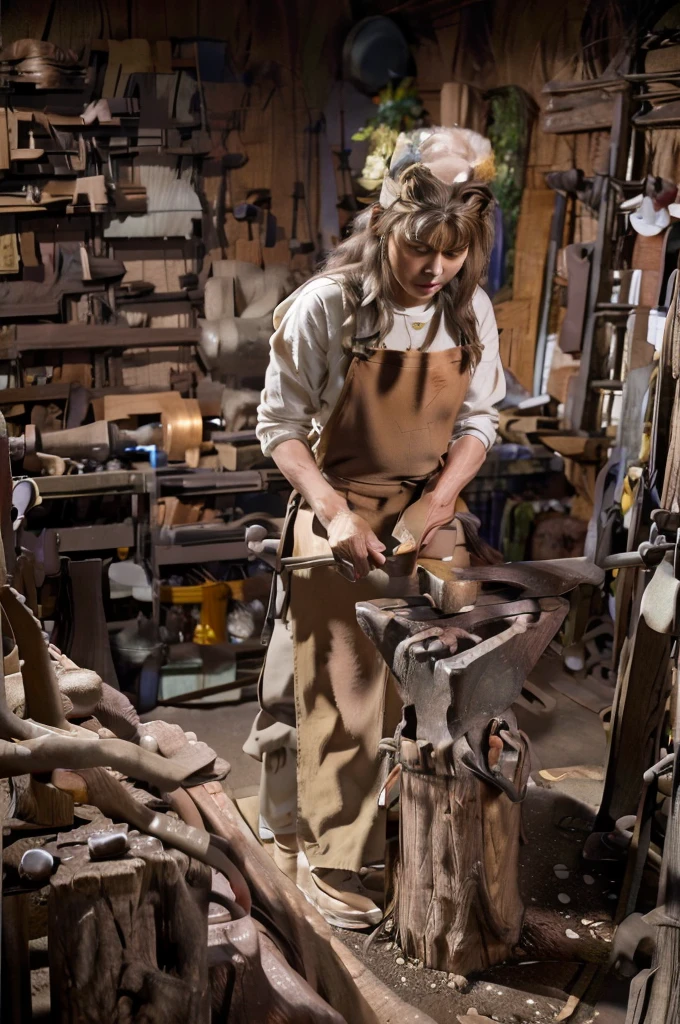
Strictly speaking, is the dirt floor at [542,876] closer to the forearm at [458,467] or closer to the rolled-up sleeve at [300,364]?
the forearm at [458,467]

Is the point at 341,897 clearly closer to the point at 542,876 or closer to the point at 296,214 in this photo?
the point at 542,876

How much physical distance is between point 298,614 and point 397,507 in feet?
1.56

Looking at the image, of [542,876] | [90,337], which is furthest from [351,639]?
[90,337]

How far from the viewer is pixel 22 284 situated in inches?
169

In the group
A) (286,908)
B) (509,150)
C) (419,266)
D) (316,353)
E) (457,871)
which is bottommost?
(457,871)

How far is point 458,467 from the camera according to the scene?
3225 mm

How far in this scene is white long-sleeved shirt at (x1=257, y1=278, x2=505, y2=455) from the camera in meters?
3.02

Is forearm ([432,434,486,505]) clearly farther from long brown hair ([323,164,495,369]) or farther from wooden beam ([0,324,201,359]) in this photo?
wooden beam ([0,324,201,359])

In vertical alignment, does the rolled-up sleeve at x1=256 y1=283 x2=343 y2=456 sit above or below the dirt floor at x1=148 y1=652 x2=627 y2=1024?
above

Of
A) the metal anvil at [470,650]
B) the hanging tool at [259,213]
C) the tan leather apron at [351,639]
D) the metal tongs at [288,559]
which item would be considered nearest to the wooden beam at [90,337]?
the hanging tool at [259,213]

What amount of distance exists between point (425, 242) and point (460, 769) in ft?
4.91

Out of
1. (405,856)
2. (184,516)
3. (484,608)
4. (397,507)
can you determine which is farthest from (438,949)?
(184,516)

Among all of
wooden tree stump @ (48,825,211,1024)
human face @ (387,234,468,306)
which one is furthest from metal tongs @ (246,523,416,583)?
wooden tree stump @ (48,825,211,1024)

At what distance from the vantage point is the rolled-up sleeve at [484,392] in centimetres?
325
